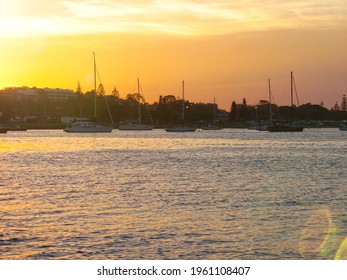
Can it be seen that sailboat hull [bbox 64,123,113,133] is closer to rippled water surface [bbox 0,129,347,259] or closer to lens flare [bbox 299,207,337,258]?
rippled water surface [bbox 0,129,347,259]

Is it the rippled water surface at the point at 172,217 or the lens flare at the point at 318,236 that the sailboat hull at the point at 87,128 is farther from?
the lens flare at the point at 318,236

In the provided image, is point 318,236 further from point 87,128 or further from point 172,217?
point 87,128

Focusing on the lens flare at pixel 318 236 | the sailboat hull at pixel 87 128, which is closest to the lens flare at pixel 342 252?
the lens flare at pixel 318 236

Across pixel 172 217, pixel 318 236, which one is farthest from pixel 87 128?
pixel 318 236

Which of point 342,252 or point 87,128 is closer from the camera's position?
point 342,252

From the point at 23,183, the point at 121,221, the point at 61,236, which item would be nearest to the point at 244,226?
the point at 121,221

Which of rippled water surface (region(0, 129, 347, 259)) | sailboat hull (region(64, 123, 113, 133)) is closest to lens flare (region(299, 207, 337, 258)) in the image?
rippled water surface (region(0, 129, 347, 259))

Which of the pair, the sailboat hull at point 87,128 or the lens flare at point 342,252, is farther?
the sailboat hull at point 87,128

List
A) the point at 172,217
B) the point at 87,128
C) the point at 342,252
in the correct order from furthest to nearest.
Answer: the point at 87,128 → the point at 172,217 → the point at 342,252

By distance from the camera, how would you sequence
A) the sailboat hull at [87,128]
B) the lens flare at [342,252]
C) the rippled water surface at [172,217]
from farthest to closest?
the sailboat hull at [87,128] → the rippled water surface at [172,217] → the lens flare at [342,252]

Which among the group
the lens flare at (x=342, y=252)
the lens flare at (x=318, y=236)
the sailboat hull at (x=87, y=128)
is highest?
the sailboat hull at (x=87, y=128)

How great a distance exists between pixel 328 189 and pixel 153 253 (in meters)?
19.8
